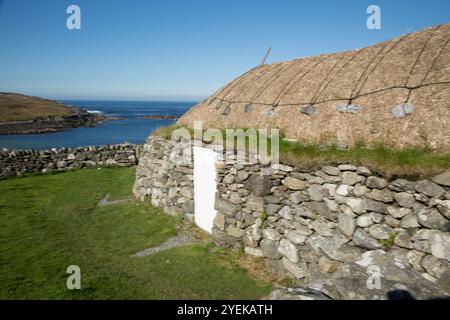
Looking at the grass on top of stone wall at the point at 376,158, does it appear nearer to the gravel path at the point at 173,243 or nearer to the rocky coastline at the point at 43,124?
the gravel path at the point at 173,243

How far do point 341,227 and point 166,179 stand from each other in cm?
685

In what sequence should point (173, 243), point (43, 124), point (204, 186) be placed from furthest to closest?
point (43, 124) < point (204, 186) < point (173, 243)

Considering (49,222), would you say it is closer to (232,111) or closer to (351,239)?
(232,111)

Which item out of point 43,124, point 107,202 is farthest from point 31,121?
point 107,202

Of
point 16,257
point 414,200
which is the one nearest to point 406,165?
point 414,200

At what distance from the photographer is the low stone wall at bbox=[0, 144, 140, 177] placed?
56.9 feet

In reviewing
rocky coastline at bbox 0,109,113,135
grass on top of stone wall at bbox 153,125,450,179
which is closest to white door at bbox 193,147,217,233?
grass on top of stone wall at bbox 153,125,450,179

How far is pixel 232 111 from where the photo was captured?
11102 millimetres

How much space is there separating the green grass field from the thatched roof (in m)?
3.95

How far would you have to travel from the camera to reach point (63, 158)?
1864cm

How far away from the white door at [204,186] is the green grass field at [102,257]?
37.2 inches

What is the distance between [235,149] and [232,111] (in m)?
2.73

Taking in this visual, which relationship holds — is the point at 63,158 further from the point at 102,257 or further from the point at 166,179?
the point at 102,257

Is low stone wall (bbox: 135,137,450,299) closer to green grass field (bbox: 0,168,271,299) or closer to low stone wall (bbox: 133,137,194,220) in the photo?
green grass field (bbox: 0,168,271,299)
